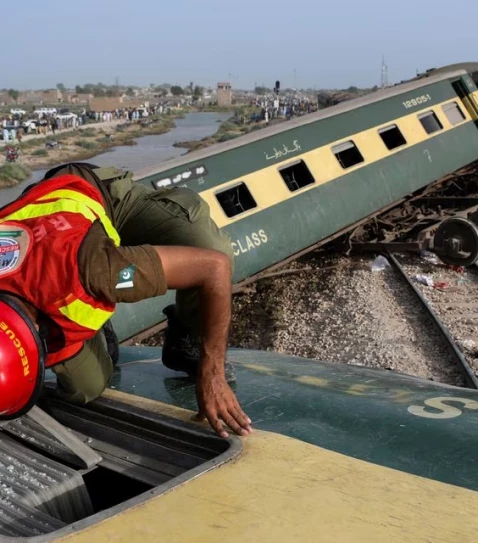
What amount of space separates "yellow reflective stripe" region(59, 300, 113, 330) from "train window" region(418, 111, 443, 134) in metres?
9.95

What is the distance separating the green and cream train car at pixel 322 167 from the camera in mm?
8562

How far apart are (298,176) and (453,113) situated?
3.99 m

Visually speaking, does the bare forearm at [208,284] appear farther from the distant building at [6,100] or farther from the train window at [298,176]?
the distant building at [6,100]

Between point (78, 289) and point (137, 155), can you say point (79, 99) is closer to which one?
point (137, 155)

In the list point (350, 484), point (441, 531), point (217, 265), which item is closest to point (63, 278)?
point (217, 265)

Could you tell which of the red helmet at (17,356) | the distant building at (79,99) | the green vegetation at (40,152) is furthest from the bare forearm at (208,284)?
the distant building at (79,99)

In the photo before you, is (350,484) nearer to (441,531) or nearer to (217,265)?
(441,531)

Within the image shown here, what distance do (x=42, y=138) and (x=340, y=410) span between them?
73.2m

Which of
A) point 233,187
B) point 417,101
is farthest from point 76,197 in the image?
point 417,101

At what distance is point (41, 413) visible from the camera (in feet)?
8.70

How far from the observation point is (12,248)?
224cm

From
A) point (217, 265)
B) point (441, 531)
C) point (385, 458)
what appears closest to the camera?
point (441, 531)

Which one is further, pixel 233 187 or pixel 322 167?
pixel 322 167

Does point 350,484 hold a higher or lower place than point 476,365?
higher
